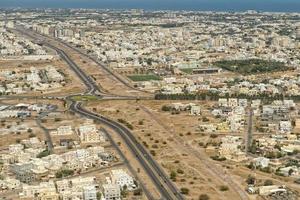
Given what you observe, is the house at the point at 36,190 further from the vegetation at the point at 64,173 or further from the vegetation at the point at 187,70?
the vegetation at the point at 187,70

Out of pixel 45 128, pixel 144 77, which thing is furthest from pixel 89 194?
pixel 144 77

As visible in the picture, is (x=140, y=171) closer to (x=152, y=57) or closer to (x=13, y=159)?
(x=13, y=159)

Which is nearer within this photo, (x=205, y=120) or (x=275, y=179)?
(x=275, y=179)

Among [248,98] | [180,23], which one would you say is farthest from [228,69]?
[180,23]

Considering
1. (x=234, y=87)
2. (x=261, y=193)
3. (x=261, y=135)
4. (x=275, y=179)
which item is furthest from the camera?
(x=234, y=87)

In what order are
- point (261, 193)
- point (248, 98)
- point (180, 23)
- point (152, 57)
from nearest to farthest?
point (261, 193), point (248, 98), point (152, 57), point (180, 23)

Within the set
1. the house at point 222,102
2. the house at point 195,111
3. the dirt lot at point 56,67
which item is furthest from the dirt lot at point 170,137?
the dirt lot at point 56,67
